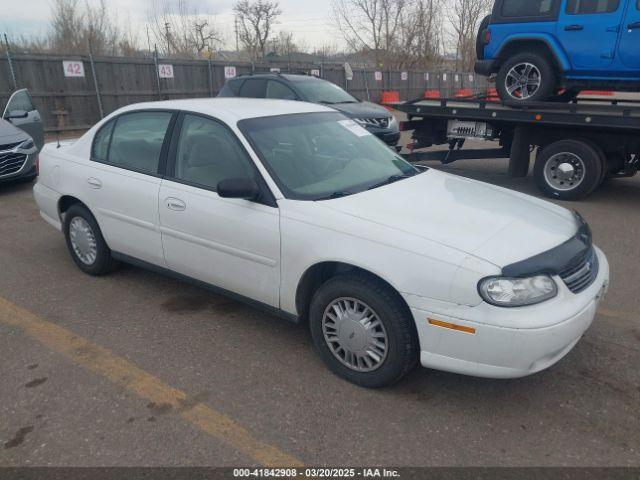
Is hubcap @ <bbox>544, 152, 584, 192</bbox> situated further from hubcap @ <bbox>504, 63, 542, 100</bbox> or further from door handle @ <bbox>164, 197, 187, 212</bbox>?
door handle @ <bbox>164, 197, 187, 212</bbox>

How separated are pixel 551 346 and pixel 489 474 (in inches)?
27.3

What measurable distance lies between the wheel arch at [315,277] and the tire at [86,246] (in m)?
2.12

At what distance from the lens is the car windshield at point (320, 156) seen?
342 centimetres

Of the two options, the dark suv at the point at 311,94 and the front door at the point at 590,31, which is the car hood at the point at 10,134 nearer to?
the dark suv at the point at 311,94

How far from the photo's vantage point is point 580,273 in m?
2.94

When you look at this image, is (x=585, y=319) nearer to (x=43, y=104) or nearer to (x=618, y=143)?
(x=618, y=143)

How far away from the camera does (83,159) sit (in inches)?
179

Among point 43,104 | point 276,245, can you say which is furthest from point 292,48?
point 276,245

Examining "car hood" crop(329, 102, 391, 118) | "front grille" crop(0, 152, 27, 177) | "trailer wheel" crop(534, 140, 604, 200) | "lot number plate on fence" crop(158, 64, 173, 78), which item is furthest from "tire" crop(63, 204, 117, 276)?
"lot number plate on fence" crop(158, 64, 173, 78)

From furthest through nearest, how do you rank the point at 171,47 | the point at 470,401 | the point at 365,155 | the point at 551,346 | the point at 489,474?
1. the point at 171,47
2. the point at 365,155
3. the point at 470,401
4. the point at 551,346
5. the point at 489,474

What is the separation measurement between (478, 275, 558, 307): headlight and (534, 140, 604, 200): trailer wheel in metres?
5.24

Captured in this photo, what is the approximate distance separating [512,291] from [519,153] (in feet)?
19.2

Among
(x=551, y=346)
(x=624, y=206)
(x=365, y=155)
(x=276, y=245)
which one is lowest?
(x=624, y=206)

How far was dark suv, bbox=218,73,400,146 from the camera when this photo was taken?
10148 millimetres
